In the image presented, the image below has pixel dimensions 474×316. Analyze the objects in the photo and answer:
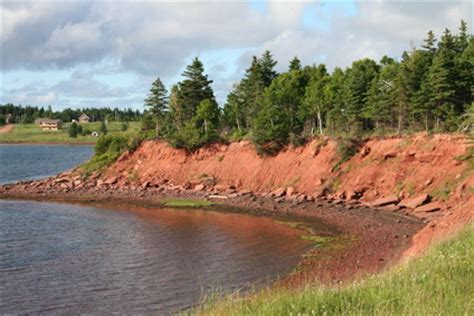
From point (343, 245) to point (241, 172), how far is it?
25405mm

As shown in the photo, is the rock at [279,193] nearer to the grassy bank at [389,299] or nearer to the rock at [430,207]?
the rock at [430,207]

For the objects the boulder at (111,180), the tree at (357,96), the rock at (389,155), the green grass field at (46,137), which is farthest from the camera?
the green grass field at (46,137)

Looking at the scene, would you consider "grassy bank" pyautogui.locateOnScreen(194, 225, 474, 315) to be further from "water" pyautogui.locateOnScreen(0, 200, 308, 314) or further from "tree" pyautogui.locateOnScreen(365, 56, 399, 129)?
"tree" pyautogui.locateOnScreen(365, 56, 399, 129)

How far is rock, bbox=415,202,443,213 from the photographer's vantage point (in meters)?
39.6

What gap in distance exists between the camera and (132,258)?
3036 cm

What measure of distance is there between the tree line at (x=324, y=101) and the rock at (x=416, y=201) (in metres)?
9.34

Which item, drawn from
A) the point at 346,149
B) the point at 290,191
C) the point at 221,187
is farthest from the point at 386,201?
the point at 221,187

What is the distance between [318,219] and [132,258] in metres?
16.0

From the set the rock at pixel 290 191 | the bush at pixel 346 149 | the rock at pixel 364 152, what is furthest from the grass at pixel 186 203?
the rock at pixel 364 152

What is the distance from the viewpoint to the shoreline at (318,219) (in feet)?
86.4

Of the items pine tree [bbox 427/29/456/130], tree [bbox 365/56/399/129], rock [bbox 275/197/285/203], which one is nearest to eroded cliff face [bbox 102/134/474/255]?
rock [bbox 275/197/285/203]

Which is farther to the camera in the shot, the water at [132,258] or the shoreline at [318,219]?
the shoreline at [318,219]

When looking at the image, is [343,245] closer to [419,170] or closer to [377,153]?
[419,170]

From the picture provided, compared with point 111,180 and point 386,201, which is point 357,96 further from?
point 111,180
